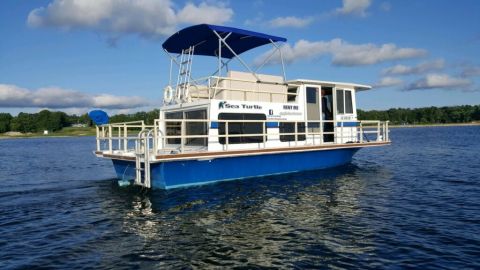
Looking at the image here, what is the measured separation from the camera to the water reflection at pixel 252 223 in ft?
21.9

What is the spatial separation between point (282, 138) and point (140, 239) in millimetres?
9190

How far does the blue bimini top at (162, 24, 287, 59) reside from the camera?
45.7 ft

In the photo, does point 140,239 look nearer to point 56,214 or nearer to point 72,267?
point 72,267

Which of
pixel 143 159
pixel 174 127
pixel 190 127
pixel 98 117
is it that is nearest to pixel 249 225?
pixel 143 159

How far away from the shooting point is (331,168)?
16844mm

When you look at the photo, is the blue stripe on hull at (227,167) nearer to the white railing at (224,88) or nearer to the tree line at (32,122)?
the white railing at (224,88)

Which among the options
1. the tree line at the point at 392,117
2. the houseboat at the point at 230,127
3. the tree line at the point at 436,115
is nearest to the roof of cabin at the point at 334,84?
the houseboat at the point at 230,127

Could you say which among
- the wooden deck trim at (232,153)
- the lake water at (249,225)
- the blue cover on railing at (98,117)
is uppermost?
the blue cover on railing at (98,117)

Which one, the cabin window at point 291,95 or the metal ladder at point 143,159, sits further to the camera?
the cabin window at point 291,95

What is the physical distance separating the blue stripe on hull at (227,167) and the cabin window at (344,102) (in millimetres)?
2227

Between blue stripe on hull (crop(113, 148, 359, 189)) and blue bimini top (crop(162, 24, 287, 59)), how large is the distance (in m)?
4.90

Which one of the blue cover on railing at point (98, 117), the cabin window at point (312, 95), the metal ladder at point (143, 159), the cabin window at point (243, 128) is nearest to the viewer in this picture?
the metal ladder at point (143, 159)

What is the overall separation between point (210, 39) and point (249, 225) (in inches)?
367

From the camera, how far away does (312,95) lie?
16.7m
